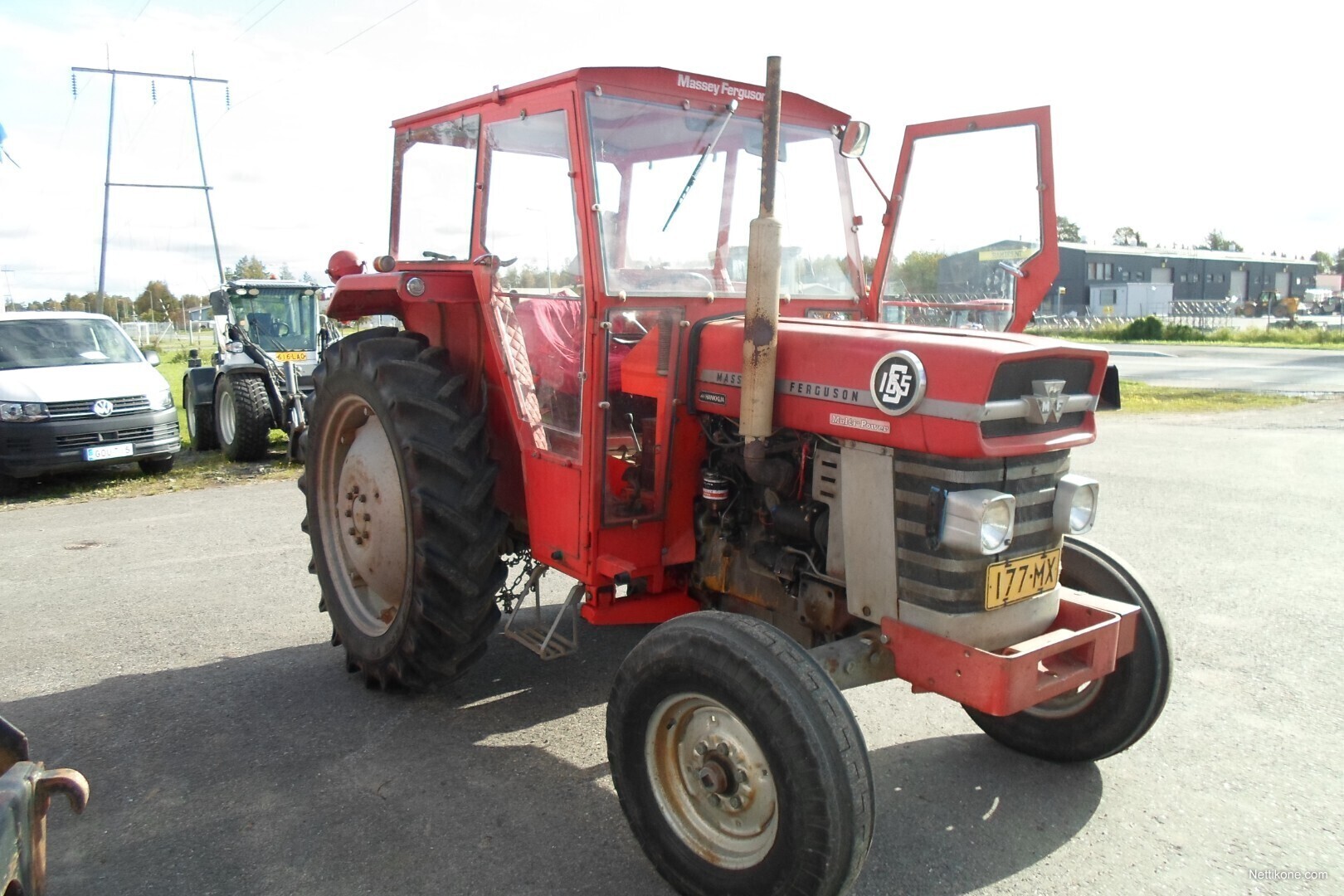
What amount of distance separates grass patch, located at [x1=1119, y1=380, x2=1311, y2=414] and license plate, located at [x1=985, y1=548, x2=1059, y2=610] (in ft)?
39.3

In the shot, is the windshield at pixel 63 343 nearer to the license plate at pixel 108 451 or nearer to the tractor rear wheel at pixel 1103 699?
the license plate at pixel 108 451

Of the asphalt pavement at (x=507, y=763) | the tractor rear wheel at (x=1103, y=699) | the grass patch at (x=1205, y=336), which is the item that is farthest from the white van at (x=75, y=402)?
the grass patch at (x=1205, y=336)

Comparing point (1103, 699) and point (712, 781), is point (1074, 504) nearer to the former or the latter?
point (1103, 699)

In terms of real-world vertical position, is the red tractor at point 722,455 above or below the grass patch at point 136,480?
above

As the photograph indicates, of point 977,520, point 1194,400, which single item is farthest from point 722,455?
point 1194,400

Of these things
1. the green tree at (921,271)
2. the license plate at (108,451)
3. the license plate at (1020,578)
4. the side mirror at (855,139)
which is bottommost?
the license plate at (108,451)

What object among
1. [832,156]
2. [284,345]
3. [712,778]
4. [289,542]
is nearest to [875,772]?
[712,778]

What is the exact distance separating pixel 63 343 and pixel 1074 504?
992cm

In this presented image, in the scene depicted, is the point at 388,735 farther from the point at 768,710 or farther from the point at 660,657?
the point at 768,710

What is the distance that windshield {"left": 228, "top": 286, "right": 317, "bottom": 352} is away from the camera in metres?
12.0

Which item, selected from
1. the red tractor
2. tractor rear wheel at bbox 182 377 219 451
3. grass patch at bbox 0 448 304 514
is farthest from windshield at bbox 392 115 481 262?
tractor rear wheel at bbox 182 377 219 451

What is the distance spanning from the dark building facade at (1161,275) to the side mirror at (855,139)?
50290mm

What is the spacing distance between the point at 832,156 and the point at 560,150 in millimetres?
1170

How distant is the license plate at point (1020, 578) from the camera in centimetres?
270
